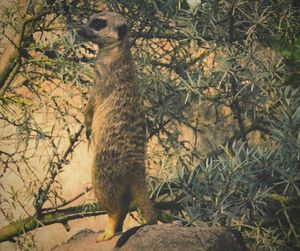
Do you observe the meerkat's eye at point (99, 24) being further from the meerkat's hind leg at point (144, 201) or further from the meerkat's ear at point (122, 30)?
the meerkat's hind leg at point (144, 201)

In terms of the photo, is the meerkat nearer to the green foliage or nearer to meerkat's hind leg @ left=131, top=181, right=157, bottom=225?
Answer: meerkat's hind leg @ left=131, top=181, right=157, bottom=225

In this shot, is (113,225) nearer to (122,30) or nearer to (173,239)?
(173,239)

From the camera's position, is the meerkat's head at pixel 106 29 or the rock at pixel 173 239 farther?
the meerkat's head at pixel 106 29

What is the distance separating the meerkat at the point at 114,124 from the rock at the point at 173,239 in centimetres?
13

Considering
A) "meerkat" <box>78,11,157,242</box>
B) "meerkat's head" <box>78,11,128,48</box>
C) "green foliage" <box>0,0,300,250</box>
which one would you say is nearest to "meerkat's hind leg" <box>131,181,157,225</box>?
"meerkat" <box>78,11,157,242</box>

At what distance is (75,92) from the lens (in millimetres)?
2471

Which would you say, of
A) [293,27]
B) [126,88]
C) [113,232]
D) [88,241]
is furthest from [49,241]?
[293,27]

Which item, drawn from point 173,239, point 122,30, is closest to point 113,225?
point 173,239

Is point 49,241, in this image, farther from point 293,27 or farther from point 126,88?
point 293,27

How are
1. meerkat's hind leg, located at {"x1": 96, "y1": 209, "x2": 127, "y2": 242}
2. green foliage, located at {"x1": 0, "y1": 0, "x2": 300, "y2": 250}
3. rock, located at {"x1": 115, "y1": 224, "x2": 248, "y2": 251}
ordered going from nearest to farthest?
rock, located at {"x1": 115, "y1": 224, "x2": 248, "y2": 251}
meerkat's hind leg, located at {"x1": 96, "y1": 209, "x2": 127, "y2": 242}
green foliage, located at {"x1": 0, "y1": 0, "x2": 300, "y2": 250}

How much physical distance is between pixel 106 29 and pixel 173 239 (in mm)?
673

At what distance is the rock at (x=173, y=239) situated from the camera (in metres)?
1.78

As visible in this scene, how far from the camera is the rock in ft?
5.85

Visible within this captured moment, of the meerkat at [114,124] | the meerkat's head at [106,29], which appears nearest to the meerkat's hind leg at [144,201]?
the meerkat at [114,124]
